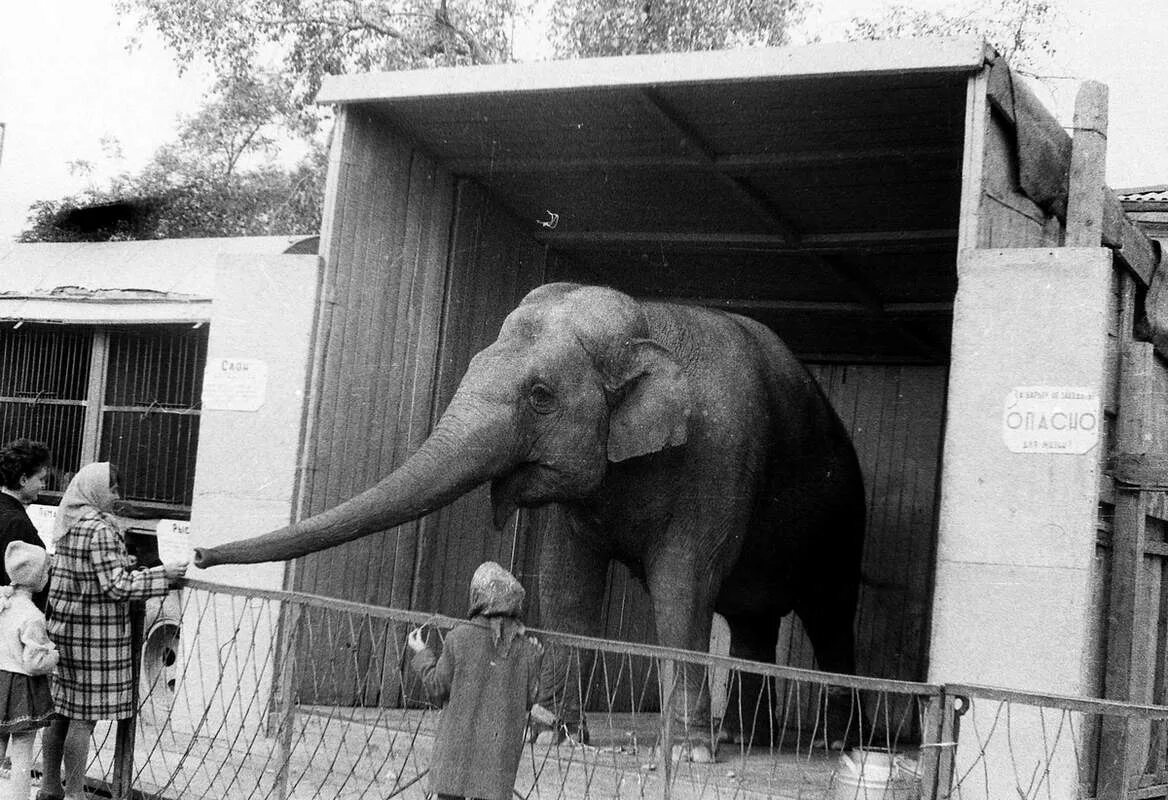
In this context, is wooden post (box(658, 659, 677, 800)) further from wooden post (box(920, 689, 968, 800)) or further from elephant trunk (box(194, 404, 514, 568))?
elephant trunk (box(194, 404, 514, 568))

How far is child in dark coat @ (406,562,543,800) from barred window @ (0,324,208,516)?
6.94 m

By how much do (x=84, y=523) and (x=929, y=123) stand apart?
194 inches

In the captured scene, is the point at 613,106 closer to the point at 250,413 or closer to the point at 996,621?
the point at 250,413

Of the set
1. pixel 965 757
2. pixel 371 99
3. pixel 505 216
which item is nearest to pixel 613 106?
pixel 371 99

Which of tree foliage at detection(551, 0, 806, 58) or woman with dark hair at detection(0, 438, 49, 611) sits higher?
tree foliage at detection(551, 0, 806, 58)

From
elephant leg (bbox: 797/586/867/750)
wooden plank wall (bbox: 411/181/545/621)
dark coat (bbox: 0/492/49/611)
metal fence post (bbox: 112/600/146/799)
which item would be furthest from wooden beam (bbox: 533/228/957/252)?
metal fence post (bbox: 112/600/146/799)

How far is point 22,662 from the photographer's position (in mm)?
6395

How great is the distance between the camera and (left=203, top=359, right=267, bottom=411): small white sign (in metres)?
8.46

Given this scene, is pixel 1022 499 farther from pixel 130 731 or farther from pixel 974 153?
pixel 130 731

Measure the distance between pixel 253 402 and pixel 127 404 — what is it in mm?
4479

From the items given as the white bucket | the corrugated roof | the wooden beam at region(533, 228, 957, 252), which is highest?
the corrugated roof

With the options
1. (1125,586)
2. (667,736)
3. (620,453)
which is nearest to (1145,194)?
(1125,586)

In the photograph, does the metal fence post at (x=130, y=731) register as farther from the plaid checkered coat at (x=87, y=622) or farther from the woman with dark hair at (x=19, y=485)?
the woman with dark hair at (x=19, y=485)

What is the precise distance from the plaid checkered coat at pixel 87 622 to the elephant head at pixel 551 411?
125 centimetres
